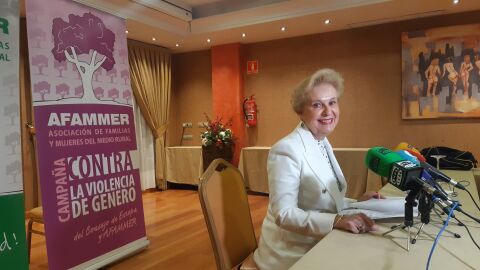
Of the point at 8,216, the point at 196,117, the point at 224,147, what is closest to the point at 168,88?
the point at 196,117

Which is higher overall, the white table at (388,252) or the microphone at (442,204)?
the microphone at (442,204)

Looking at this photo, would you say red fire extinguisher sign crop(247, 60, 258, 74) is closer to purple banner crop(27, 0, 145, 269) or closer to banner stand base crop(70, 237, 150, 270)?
purple banner crop(27, 0, 145, 269)

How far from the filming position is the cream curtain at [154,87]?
5492mm

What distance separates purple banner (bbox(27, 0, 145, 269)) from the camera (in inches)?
91.9

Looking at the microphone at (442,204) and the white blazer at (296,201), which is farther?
the white blazer at (296,201)

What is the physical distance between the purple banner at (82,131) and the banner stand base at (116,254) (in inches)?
1.2

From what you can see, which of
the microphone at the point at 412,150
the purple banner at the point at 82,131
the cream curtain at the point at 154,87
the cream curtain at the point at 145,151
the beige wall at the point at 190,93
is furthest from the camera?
the beige wall at the point at 190,93

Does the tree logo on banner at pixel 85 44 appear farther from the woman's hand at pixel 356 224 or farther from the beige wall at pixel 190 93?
the beige wall at pixel 190 93

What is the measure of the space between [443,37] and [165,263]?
14.0ft

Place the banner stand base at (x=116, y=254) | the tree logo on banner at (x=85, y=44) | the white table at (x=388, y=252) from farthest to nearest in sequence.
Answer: the banner stand base at (x=116, y=254) < the tree logo on banner at (x=85, y=44) < the white table at (x=388, y=252)

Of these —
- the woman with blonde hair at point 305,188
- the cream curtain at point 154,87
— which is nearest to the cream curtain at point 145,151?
the cream curtain at point 154,87

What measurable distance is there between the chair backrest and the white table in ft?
1.53

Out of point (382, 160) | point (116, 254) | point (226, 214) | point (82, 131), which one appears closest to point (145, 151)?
point (116, 254)

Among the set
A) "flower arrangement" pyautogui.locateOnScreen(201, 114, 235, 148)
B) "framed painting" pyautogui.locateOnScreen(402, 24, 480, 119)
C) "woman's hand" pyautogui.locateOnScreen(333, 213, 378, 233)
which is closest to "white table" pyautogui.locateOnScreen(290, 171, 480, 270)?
"woman's hand" pyautogui.locateOnScreen(333, 213, 378, 233)
